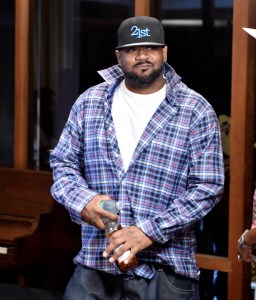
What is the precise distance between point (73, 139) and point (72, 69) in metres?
1.84

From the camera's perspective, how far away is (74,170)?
10.3 ft

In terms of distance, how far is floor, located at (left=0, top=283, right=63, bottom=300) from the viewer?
4316 millimetres

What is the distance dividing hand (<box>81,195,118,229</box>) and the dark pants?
0.67 ft

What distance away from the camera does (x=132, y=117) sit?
312 centimetres

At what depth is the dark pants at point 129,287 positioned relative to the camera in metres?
3.02

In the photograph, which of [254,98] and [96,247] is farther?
[254,98]

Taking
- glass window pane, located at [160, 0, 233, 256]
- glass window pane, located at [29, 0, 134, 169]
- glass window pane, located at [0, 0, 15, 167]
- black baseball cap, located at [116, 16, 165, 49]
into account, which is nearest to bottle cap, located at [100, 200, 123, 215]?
black baseball cap, located at [116, 16, 165, 49]

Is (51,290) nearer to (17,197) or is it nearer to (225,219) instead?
(17,197)

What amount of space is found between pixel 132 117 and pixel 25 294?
5.26 ft

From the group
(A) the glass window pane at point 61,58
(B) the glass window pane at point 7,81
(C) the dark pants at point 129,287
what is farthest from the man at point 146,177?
(B) the glass window pane at point 7,81

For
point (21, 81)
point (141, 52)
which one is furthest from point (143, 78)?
point (21, 81)

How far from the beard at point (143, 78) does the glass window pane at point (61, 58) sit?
172cm

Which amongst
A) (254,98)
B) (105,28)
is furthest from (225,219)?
(105,28)

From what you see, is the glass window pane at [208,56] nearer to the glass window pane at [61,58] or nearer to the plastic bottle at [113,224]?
the glass window pane at [61,58]
